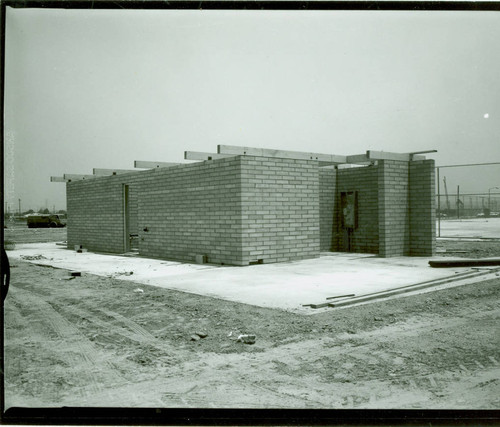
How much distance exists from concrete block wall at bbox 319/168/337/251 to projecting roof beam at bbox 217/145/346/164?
1.66 metres

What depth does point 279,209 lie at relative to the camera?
12219 millimetres

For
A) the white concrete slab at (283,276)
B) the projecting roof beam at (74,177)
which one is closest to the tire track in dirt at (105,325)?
the white concrete slab at (283,276)

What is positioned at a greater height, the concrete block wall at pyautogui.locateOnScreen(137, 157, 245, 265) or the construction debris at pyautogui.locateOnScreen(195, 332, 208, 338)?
the concrete block wall at pyautogui.locateOnScreen(137, 157, 245, 265)

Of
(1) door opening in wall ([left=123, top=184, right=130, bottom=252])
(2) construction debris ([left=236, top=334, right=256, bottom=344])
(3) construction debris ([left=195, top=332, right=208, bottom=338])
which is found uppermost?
(1) door opening in wall ([left=123, top=184, right=130, bottom=252])

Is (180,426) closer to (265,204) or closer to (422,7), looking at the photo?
(422,7)

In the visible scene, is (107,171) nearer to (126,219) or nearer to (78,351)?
(126,219)

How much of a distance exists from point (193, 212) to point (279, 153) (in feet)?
10.2

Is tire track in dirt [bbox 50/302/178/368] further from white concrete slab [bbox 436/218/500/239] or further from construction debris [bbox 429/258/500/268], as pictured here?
white concrete slab [bbox 436/218/500/239]

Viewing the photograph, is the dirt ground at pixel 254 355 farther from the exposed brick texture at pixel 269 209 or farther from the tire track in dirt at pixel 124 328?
the exposed brick texture at pixel 269 209

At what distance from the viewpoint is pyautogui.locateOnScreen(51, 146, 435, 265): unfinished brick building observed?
38.3 feet

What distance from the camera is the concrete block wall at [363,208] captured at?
14.5m

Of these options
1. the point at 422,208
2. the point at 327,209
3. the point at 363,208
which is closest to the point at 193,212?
the point at 327,209

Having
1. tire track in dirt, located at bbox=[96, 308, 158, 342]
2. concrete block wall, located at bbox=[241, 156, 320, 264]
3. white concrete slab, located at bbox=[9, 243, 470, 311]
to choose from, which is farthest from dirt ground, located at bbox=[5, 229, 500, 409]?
concrete block wall, located at bbox=[241, 156, 320, 264]

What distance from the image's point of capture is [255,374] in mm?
3861
